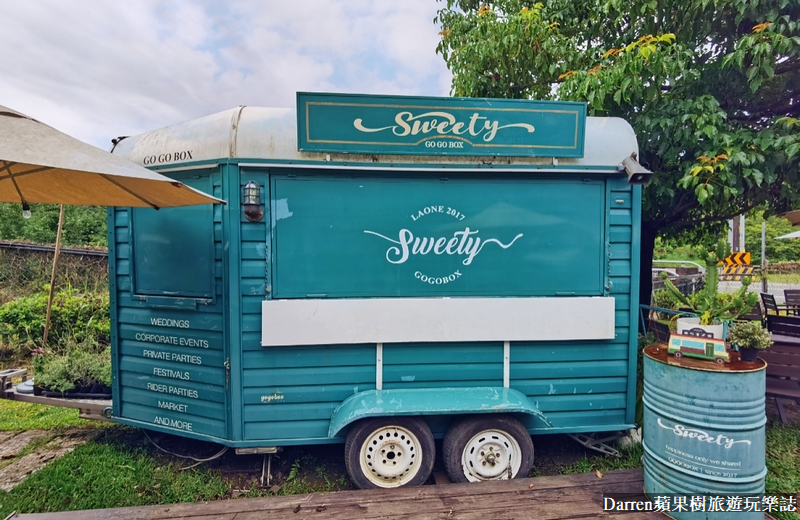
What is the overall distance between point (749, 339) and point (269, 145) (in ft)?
13.0

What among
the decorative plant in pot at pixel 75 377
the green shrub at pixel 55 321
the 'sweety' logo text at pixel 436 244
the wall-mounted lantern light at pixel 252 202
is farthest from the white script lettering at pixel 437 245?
the green shrub at pixel 55 321

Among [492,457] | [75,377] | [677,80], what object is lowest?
[492,457]

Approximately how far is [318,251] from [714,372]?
296 centimetres

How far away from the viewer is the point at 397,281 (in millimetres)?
3330

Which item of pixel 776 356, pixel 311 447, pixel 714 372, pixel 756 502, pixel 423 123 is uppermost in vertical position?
pixel 423 123

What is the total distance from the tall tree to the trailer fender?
9.05 ft

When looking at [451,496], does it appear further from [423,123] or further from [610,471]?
[423,123]

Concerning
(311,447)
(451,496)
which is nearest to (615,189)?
(451,496)

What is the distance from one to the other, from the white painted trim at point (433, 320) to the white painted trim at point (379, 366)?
96mm

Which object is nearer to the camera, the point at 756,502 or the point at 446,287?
the point at 756,502

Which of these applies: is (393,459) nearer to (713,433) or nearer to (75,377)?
(713,433)

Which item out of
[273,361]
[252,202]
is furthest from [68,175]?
[273,361]

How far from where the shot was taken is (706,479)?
2.54 metres

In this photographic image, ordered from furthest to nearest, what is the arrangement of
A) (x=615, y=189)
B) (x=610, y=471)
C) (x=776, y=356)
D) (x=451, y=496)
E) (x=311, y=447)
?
1. (x=776, y=356)
2. (x=311, y=447)
3. (x=615, y=189)
4. (x=610, y=471)
5. (x=451, y=496)
